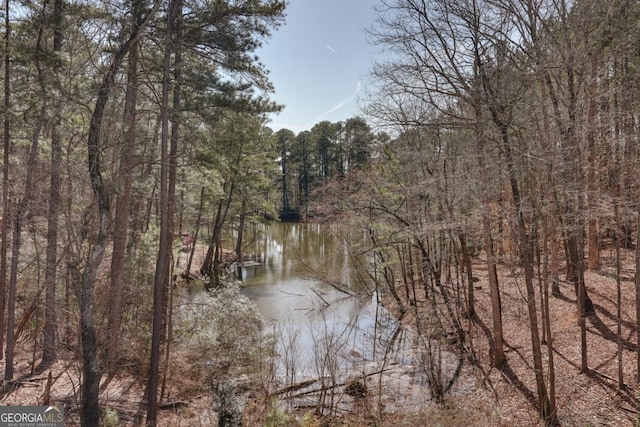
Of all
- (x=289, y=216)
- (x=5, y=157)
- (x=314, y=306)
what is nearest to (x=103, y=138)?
(x=5, y=157)

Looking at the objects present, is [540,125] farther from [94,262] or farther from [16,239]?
[16,239]

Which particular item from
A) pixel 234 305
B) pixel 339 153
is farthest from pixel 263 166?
pixel 339 153

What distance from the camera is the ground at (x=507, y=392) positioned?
5450mm

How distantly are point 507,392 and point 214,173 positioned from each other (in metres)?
7.90

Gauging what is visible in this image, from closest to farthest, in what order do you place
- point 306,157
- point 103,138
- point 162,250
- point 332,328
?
point 103,138, point 162,250, point 332,328, point 306,157

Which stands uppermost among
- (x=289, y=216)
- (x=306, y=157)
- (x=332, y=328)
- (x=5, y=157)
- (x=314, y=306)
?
(x=306, y=157)

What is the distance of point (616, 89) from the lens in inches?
226

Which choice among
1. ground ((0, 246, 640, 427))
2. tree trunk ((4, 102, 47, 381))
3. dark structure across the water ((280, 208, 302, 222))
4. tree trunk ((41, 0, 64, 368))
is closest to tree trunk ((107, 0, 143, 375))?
ground ((0, 246, 640, 427))

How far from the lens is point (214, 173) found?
9.30 metres

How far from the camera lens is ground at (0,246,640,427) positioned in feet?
17.9

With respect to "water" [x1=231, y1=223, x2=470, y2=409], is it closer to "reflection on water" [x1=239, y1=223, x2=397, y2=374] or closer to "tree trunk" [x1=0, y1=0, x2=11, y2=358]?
"reflection on water" [x1=239, y1=223, x2=397, y2=374]

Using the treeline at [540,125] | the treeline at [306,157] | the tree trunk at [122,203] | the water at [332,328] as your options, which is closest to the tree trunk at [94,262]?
the tree trunk at [122,203]

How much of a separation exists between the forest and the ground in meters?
0.04

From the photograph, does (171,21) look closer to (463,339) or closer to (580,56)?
(580,56)
